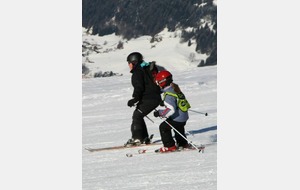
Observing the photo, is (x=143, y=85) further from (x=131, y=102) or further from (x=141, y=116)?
(x=141, y=116)

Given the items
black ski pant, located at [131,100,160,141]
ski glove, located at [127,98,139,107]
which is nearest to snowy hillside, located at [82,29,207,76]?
black ski pant, located at [131,100,160,141]

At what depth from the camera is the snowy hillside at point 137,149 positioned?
6383 mm

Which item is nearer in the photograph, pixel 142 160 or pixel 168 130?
pixel 142 160

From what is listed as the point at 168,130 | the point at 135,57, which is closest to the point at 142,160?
the point at 168,130

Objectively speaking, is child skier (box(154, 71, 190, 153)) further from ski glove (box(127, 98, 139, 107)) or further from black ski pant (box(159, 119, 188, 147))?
ski glove (box(127, 98, 139, 107))

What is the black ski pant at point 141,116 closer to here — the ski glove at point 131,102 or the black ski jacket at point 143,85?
the black ski jacket at point 143,85

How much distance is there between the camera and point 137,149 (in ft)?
27.0

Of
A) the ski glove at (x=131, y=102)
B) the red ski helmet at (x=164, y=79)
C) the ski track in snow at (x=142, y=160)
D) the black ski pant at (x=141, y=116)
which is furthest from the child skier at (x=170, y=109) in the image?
the black ski pant at (x=141, y=116)

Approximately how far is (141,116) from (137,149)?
1.51 ft

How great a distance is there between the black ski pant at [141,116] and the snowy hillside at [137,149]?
12.1 inches

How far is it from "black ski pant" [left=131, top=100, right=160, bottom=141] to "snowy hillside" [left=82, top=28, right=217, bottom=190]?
308 mm

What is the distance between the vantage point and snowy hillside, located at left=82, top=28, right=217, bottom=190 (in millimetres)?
6383
